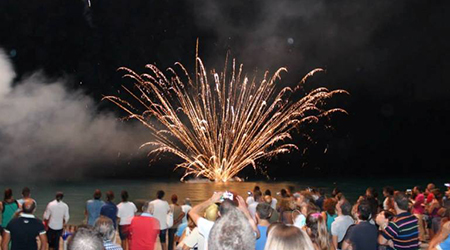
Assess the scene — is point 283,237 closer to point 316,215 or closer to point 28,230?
point 316,215

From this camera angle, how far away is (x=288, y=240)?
3809 millimetres

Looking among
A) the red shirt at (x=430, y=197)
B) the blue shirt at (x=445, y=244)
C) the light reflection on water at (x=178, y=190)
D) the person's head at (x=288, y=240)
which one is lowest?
the blue shirt at (x=445, y=244)

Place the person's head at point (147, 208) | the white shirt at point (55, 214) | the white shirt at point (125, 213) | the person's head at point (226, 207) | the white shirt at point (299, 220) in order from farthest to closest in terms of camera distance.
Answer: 1. the white shirt at point (125, 213)
2. the white shirt at point (55, 214)
3. the person's head at point (147, 208)
4. the white shirt at point (299, 220)
5. the person's head at point (226, 207)

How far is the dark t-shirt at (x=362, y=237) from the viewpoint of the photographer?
677 cm

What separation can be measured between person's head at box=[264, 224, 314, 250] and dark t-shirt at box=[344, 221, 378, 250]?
10.3ft

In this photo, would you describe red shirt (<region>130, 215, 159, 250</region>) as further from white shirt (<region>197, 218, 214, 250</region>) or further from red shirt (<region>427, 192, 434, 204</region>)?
red shirt (<region>427, 192, 434, 204</region>)

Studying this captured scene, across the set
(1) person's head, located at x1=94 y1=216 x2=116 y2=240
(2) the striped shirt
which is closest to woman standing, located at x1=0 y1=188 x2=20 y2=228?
(1) person's head, located at x1=94 y1=216 x2=116 y2=240

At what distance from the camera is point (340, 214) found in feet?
27.1

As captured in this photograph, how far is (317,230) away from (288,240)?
9.08ft

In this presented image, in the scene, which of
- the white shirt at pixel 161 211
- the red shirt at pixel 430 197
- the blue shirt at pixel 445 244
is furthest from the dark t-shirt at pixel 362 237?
the red shirt at pixel 430 197

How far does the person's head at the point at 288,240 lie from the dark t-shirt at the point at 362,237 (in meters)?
3.15

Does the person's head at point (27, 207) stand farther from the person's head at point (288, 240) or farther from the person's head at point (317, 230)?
the person's head at point (288, 240)

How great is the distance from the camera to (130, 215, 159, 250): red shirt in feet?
26.1

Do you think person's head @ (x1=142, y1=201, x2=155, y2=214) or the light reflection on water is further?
the light reflection on water
